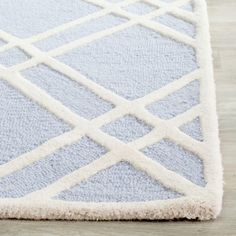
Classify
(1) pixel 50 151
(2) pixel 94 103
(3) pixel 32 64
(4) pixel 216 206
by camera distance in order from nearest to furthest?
(4) pixel 216 206 < (1) pixel 50 151 < (2) pixel 94 103 < (3) pixel 32 64

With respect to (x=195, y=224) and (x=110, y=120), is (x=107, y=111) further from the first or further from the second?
(x=195, y=224)

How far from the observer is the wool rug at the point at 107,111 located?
94 cm

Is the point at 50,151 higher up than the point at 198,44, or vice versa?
the point at 198,44

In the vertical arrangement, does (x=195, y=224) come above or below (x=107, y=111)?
below

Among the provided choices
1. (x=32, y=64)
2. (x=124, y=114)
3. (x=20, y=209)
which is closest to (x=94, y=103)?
(x=124, y=114)

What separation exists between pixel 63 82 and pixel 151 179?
38cm

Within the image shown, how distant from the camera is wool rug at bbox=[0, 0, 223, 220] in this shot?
0.94m

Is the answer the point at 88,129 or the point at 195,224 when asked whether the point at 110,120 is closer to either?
the point at 88,129

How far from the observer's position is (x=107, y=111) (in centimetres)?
113

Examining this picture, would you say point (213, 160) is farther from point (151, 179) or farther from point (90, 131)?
point (90, 131)

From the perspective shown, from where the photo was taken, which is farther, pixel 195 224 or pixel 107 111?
pixel 107 111

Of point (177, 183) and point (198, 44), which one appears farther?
point (198, 44)

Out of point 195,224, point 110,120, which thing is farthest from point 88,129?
point 195,224

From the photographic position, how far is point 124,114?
112 cm
